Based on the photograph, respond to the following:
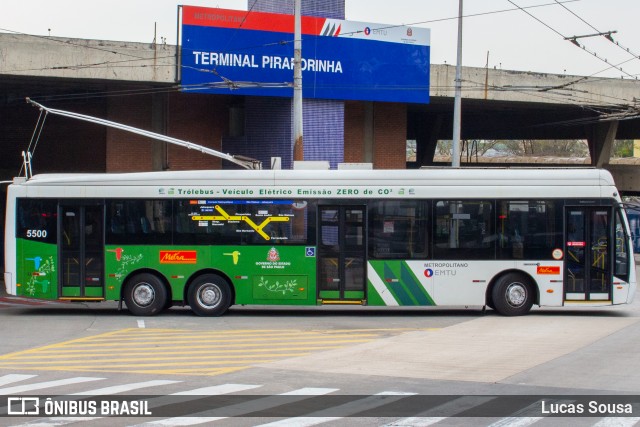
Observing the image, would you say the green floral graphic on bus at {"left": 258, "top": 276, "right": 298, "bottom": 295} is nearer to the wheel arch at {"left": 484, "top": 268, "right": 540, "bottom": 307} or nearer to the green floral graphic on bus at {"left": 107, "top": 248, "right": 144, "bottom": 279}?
the green floral graphic on bus at {"left": 107, "top": 248, "right": 144, "bottom": 279}

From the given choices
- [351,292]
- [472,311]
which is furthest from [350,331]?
[472,311]

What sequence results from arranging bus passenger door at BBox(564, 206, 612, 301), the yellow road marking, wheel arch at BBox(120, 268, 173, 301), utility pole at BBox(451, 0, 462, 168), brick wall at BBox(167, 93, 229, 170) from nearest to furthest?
the yellow road marking
bus passenger door at BBox(564, 206, 612, 301)
wheel arch at BBox(120, 268, 173, 301)
utility pole at BBox(451, 0, 462, 168)
brick wall at BBox(167, 93, 229, 170)

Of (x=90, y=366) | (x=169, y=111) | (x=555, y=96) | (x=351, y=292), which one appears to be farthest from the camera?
(x=555, y=96)

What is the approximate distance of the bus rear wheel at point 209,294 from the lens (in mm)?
18828

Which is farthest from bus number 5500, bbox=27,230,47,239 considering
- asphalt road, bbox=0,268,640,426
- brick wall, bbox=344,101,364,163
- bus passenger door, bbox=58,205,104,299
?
brick wall, bbox=344,101,364,163

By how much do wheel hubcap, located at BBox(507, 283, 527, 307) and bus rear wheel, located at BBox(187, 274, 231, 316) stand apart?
602 cm

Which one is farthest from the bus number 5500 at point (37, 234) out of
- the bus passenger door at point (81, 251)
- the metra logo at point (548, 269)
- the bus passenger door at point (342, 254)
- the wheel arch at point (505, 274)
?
the metra logo at point (548, 269)

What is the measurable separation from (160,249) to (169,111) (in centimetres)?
1333

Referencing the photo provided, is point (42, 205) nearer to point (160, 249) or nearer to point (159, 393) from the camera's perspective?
point (160, 249)

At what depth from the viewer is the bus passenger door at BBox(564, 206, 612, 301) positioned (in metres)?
18.4

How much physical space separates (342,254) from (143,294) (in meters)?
4.41

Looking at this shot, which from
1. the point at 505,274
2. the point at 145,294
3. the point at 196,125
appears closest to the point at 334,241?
the point at 505,274

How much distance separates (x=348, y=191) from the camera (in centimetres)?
1870

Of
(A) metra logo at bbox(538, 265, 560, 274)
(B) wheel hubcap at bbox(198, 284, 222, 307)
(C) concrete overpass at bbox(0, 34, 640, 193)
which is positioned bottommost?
(B) wheel hubcap at bbox(198, 284, 222, 307)
